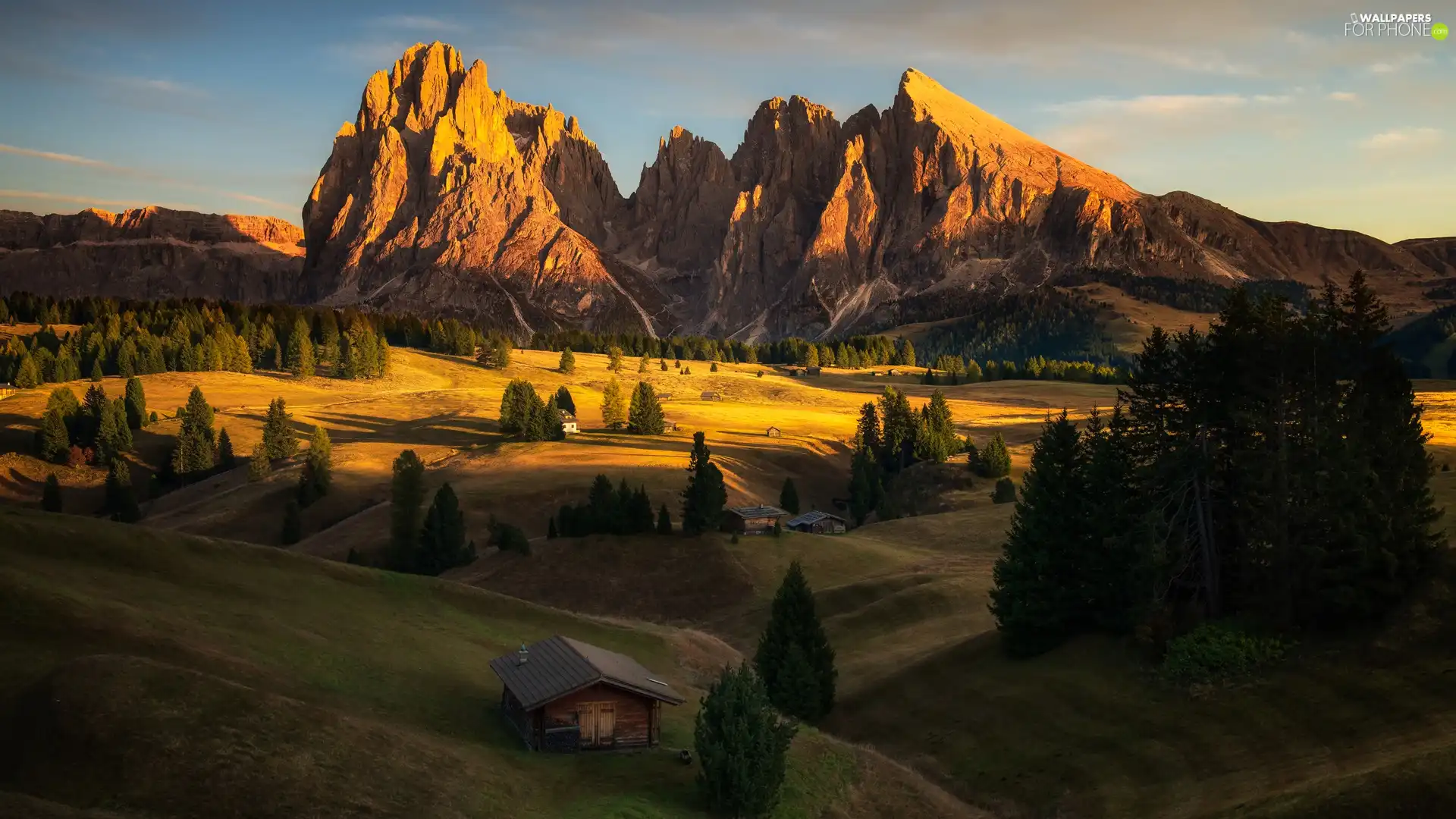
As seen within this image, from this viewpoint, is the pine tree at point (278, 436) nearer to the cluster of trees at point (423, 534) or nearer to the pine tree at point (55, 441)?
the pine tree at point (55, 441)

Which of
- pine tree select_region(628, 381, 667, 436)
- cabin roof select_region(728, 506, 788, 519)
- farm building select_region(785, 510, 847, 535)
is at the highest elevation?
pine tree select_region(628, 381, 667, 436)

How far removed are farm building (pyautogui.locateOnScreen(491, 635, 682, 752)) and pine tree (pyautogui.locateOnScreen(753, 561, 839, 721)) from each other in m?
12.3

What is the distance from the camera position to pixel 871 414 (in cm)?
15112

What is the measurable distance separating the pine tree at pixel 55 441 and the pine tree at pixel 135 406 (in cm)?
1104

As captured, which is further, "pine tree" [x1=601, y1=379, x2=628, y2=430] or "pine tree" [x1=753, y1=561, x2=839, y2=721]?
"pine tree" [x1=601, y1=379, x2=628, y2=430]

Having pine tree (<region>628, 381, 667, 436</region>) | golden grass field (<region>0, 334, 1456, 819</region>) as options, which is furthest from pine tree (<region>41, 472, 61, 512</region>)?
pine tree (<region>628, 381, 667, 436</region>)

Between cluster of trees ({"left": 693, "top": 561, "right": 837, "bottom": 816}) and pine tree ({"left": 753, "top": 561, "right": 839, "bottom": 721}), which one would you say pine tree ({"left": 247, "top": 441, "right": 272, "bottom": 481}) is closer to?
pine tree ({"left": 753, "top": 561, "right": 839, "bottom": 721})

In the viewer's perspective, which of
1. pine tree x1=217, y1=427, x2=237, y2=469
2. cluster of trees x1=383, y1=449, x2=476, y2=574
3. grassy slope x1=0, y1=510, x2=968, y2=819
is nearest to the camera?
grassy slope x1=0, y1=510, x2=968, y2=819

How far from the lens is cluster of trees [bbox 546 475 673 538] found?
93375 millimetres

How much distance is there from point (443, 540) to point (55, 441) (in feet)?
266

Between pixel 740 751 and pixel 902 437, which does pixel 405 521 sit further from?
pixel 902 437

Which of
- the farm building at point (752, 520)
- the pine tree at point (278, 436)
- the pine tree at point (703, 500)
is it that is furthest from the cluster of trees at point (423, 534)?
the pine tree at point (278, 436)

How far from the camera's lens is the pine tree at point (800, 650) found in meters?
53.8

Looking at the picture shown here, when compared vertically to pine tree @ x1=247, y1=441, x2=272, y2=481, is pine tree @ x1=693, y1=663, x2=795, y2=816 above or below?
above
